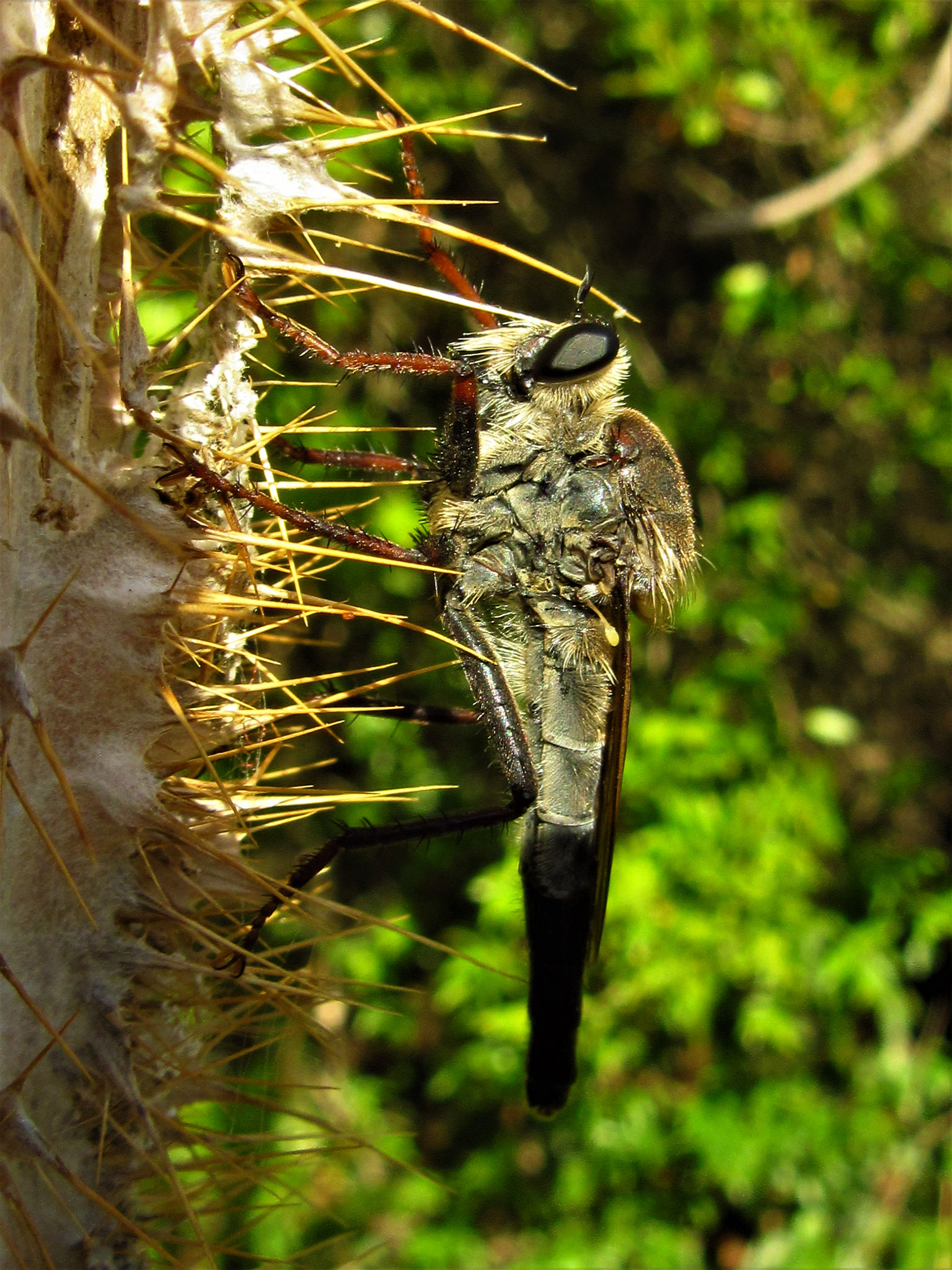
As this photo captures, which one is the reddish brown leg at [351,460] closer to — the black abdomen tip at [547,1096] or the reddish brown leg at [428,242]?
the reddish brown leg at [428,242]

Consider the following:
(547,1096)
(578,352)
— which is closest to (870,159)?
(578,352)

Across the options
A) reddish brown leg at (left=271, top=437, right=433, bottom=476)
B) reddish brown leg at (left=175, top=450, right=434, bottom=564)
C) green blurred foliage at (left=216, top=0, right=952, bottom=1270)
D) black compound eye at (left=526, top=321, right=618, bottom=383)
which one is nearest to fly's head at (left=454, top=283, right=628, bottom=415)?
black compound eye at (left=526, top=321, right=618, bottom=383)

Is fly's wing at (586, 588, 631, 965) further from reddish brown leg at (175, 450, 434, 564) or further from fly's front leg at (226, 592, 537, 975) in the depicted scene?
reddish brown leg at (175, 450, 434, 564)

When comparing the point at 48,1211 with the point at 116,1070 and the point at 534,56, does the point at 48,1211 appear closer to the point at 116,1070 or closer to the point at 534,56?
the point at 116,1070

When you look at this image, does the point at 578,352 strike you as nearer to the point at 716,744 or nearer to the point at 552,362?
the point at 552,362

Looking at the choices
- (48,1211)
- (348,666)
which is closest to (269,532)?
(48,1211)

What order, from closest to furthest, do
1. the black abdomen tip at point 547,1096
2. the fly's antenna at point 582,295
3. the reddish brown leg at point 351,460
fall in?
the reddish brown leg at point 351,460
the fly's antenna at point 582,295
the black abdomen tip at point 547,1096

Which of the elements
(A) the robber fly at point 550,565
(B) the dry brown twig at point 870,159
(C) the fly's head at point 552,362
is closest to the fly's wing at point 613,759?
(A) the robber fly at point 550,565
